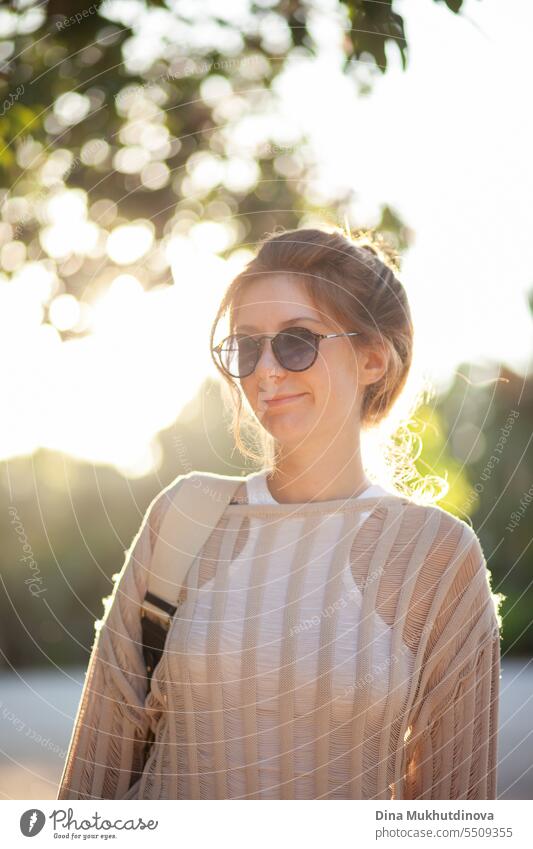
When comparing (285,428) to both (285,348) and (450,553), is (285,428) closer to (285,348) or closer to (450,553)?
(285,348)

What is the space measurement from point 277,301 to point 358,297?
0.71ft

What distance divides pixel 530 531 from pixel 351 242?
25.5 ft

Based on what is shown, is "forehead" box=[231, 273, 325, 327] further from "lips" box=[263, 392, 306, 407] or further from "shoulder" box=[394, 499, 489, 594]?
"shoulder" box=[394, 499, 489, 594]

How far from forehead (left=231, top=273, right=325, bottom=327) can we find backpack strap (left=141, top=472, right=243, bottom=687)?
43cm

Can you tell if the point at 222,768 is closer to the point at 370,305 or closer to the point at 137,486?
the point at 370,305

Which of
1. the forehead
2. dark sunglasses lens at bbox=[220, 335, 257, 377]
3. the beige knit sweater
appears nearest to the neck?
the beige knit sweater

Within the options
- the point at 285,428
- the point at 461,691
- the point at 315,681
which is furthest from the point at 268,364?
the point at 461,691

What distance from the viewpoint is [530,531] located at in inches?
384

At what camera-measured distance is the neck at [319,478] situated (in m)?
2.48

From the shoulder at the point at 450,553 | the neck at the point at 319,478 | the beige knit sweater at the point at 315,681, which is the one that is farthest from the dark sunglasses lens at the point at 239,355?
the shoulder at the point at 450,553

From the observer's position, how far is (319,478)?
2.49m

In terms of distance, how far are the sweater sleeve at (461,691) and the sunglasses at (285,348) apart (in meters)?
0.56

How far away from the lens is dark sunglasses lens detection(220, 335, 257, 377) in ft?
8.02

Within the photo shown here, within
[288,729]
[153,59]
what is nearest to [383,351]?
[288,729]
